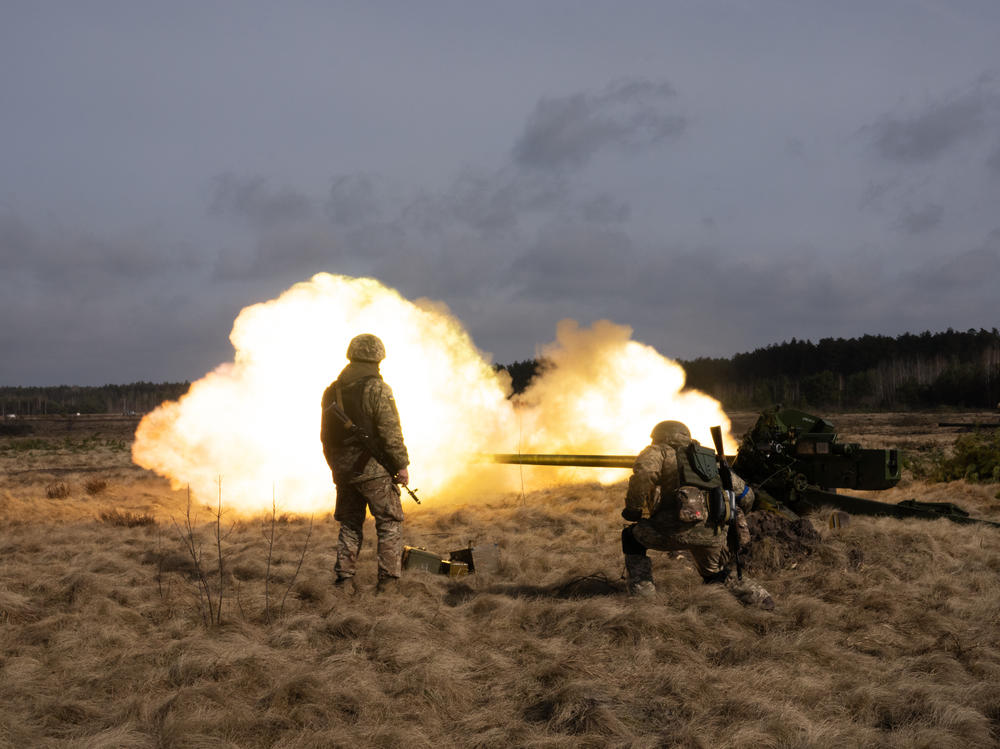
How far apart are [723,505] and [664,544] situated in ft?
2.04

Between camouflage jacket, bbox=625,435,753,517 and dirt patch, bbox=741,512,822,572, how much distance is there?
200 cm

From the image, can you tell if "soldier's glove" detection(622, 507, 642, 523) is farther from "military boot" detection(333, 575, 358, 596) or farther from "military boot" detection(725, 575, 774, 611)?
"military boot" detection(333, 575, 358, 596)

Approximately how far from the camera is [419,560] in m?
8.81

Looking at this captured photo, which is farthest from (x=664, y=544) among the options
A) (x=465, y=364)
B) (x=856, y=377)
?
(x=856, y=377)

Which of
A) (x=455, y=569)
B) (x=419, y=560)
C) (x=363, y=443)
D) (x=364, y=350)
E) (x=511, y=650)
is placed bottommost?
(x=511, y=650)

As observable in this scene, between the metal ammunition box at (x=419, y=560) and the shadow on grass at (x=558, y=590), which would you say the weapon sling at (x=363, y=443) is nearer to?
the metal ammunition box at (x=419, y=560)

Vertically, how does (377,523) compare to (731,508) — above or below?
below

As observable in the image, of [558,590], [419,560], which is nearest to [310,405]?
[419,560]

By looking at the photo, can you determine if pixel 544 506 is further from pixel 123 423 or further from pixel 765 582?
pixel 123 423

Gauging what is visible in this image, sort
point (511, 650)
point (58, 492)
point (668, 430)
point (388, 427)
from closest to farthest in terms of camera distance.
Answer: point (511, 650)
point (668, 430)
point (388, 427)
point (58, 492)

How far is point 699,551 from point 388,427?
10.4ft

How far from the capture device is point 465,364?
16062 millimetres

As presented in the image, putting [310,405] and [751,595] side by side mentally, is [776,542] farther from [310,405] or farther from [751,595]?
[310,405]

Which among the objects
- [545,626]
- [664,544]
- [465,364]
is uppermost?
[465,364]
